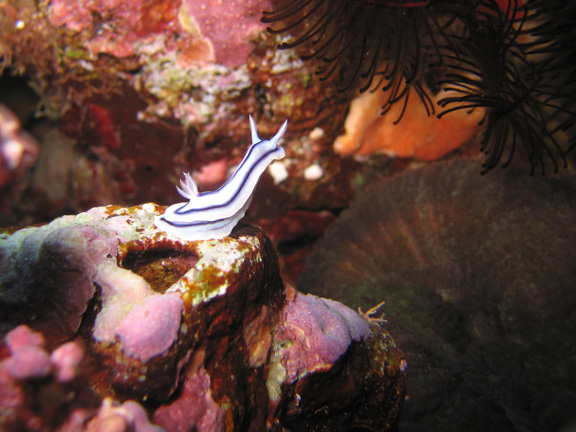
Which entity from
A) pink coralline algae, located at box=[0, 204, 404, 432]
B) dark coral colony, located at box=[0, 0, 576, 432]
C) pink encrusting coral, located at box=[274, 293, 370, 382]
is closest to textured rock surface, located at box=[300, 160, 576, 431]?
dark coral colony, located at box=[0, 0, 576, 432]

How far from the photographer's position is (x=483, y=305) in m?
2.75

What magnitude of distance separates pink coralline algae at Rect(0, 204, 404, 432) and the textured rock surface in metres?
0.48

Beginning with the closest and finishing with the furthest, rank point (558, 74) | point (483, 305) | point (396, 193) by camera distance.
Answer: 1. point (483, 305)
2. point (558, 74)
3. point (396, 193)

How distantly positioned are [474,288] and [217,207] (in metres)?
2.44

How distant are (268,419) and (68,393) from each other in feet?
3.53

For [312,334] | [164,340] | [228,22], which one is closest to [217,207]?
[164,340]

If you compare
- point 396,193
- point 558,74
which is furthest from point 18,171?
point 558,74

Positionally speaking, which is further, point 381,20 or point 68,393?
point 381,20

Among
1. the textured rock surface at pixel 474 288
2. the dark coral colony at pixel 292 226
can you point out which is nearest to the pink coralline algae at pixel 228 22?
the dark coral colony at pixel 292 226

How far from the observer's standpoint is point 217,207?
205 cm

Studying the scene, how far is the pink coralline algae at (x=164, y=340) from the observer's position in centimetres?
129

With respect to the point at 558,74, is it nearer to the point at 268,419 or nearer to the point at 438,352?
the point at 438,352

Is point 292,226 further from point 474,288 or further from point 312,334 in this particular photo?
point 312,334

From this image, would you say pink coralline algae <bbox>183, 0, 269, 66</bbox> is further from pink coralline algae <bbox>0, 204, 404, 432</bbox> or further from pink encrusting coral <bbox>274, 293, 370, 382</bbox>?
pink encrusting coral <bbox>274, 293, 370, 382</bbox>
